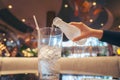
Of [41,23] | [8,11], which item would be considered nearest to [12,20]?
[8,11]

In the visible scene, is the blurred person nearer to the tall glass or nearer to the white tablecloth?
the tall glass

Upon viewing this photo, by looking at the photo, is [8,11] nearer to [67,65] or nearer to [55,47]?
[67,65]

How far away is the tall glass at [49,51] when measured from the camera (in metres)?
0.62

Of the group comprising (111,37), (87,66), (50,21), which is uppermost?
(50,21)

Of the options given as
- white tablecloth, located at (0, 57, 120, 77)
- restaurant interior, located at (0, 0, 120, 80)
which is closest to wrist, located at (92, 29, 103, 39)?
white tablecloth, located at (0, 57, 120, 77)

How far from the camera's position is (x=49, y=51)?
0.63m

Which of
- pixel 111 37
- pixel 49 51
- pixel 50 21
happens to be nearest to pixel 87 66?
pixel 50 21

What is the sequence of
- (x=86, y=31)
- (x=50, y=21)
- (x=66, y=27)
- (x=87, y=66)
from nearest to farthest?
(x=66, y=27), (x=86, y=31), (x=87, y=66), (x=50, y=21)

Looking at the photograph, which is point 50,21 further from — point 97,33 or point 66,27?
point 66,27

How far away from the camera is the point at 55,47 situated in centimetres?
64

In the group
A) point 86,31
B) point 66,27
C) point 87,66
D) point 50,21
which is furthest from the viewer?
point 50,21

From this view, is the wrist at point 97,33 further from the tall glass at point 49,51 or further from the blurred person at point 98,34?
the tall glass at point 49,51

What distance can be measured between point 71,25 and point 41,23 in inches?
78.0

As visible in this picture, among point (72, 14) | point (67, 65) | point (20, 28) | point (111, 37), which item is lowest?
point (67, 65)
